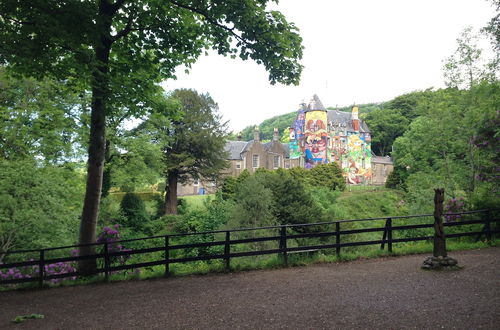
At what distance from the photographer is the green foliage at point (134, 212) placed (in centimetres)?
2775

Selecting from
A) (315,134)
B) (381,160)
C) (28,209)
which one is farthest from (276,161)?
(28,209)

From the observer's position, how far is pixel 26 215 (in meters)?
12.5

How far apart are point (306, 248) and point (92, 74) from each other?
7433 millimetres

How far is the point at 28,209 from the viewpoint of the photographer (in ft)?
42.6

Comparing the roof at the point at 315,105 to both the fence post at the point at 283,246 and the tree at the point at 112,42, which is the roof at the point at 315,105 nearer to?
the tree at the point at 112,42

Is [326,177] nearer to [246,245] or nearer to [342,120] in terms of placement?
[342,120]

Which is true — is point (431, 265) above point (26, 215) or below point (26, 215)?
below

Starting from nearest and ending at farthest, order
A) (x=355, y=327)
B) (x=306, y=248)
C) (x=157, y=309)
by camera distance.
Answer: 1. (x=355, y=327)
2. (x=157, y=309)
3. (x=306, y=248)

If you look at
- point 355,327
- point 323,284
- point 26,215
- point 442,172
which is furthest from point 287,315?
point 442,172

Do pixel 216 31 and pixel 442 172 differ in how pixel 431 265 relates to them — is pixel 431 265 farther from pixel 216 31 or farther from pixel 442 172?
pixel 442 172

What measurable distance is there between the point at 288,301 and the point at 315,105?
5177 centimetres

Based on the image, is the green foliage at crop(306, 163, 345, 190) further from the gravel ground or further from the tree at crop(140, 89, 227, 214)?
the gravel ground

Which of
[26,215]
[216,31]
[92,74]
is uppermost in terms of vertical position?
[216,31]

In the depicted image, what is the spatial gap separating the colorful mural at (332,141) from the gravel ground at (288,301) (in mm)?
45573
